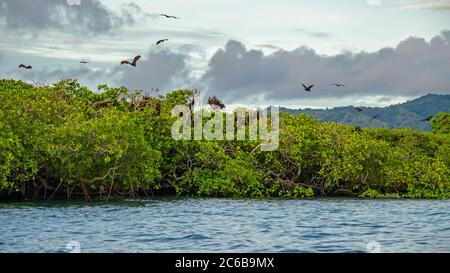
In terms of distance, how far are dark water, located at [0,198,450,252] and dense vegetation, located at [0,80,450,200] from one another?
1964mm

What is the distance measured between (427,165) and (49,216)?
62.3 ft

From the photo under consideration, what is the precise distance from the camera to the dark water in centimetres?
1725

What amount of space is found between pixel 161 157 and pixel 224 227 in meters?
12.3

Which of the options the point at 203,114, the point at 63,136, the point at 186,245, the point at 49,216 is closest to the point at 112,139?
the point at 63,136

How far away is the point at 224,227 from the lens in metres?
21.0

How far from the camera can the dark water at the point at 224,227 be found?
17250 millimetres

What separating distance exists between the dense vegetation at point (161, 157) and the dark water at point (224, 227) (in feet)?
6.44
